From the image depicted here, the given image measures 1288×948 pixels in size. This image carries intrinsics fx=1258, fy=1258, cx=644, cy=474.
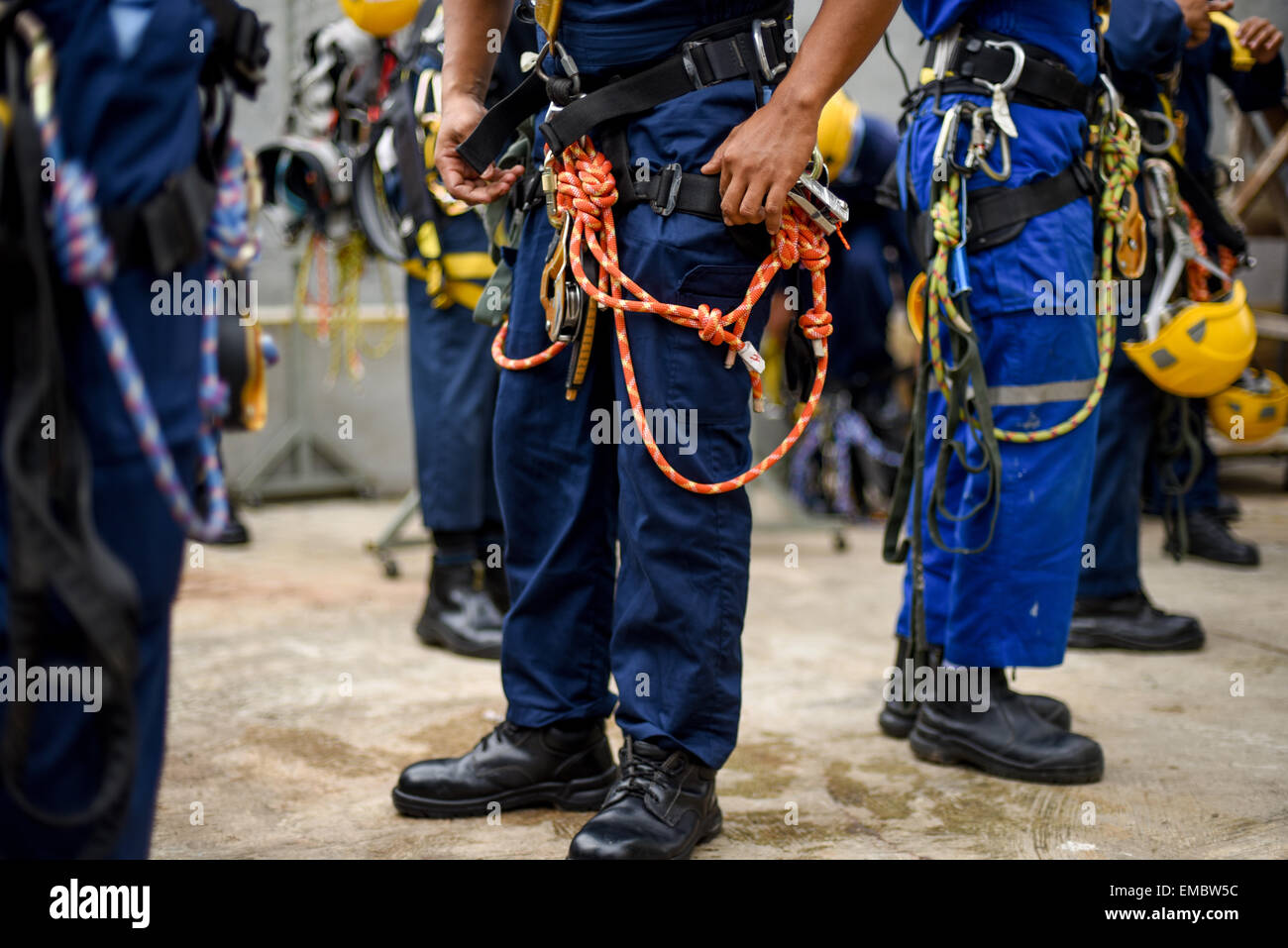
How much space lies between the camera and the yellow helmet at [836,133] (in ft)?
11.8

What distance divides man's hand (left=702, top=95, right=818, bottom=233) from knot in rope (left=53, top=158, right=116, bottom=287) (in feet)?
3.09

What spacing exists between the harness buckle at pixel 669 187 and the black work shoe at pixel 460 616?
158 centimetres

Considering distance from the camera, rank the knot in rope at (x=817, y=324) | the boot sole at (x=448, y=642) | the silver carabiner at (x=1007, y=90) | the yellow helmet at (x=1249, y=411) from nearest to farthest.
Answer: the knot in rope at (x=817, y=324) → the silver carabiner at (x=1007, y=90) → the boot sole at (x=448, y=642) → the yellow helmet at (x=1249, y=411)

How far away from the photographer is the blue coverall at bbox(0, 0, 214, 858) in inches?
44.8

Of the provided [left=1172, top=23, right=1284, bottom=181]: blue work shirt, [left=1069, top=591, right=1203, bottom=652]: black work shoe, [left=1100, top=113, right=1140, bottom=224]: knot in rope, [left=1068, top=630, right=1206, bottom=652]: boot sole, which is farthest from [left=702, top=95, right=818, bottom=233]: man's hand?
[left=1172, top=23, right=1284, bottom=181]: blue work shirt

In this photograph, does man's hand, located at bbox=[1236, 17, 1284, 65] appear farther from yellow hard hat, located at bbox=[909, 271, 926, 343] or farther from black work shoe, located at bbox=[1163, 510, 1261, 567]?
yellow hard hat, located at bbox=[909, 271, 926, 343]

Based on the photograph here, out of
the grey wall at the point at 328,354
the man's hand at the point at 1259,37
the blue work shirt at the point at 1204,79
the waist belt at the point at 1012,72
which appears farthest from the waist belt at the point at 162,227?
the grey wall at the point at 328,354

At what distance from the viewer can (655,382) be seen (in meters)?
1.88

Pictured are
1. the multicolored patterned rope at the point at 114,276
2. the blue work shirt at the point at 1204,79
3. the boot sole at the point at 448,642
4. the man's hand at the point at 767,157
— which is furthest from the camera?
the blue work shirt at the point at 1204,79

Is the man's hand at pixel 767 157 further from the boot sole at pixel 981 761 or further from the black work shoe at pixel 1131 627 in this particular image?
the black work shoe at pixel 1131 627

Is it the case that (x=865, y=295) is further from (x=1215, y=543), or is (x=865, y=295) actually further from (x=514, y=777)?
(x=514, y=777)

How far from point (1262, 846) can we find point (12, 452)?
73.0 inches

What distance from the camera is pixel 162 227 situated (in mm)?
1175
